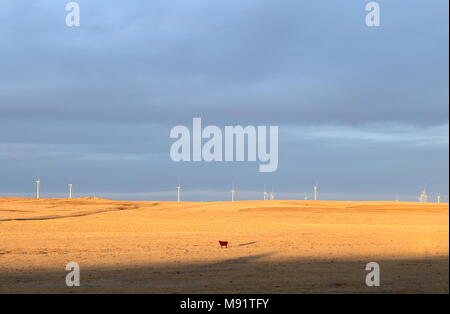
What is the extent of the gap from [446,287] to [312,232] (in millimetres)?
24486

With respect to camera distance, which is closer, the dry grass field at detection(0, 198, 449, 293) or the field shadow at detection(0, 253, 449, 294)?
the field shadow at detection(0, 253, 449, 294)

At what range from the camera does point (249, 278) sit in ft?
72.1

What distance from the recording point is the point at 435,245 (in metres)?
34.1

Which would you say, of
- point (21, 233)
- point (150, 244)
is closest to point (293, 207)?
point (21, 233)

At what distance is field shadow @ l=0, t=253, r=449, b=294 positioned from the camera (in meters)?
19.5

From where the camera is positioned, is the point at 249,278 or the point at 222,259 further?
the point at 222,259

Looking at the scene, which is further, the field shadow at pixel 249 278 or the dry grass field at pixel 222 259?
the dry grass field at pixel 222 259

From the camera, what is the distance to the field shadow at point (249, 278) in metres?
19.5
